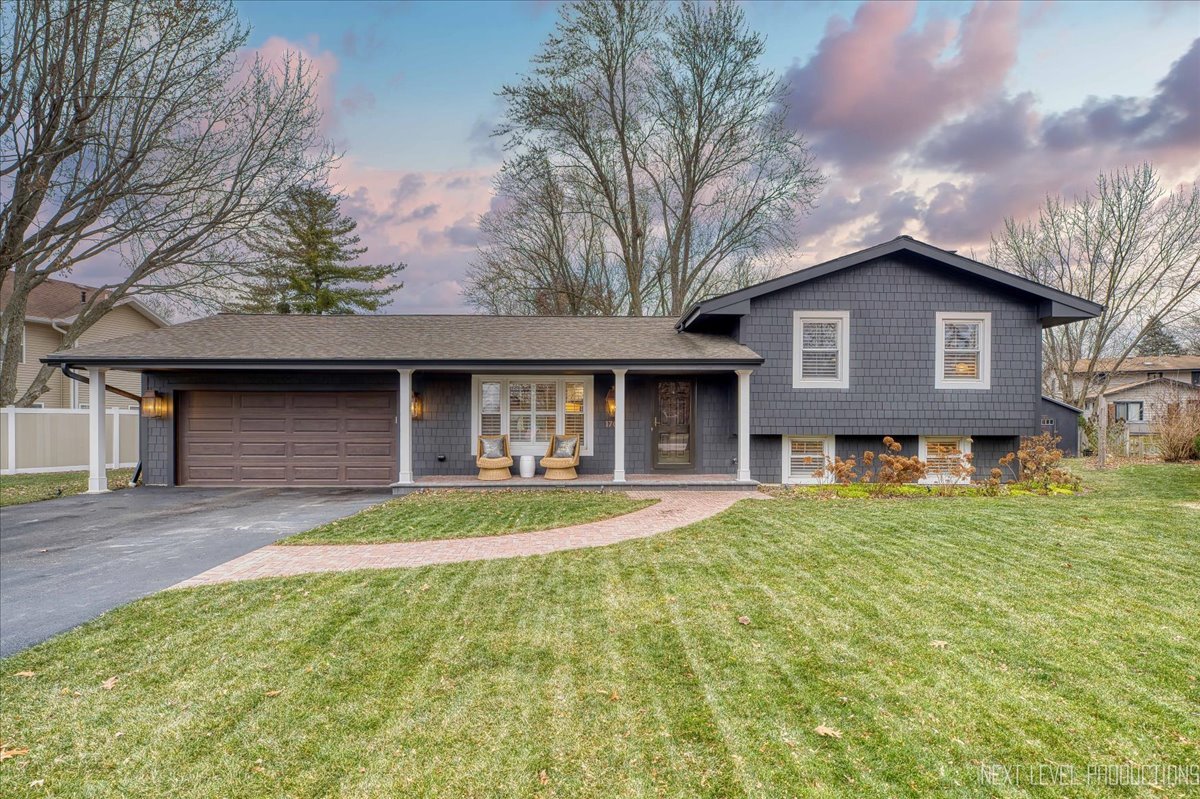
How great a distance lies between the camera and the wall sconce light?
37.1 feet

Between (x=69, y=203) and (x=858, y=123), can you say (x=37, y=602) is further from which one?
(x=858, y=123)

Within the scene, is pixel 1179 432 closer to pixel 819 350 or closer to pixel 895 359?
pixel 895 359

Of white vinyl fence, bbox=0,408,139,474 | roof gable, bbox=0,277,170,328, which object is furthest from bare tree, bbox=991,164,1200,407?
roof gable, bbox=0,277,170,328

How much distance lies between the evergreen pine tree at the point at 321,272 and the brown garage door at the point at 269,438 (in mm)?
13443

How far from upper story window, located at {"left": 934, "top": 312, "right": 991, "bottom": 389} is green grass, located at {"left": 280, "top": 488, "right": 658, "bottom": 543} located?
6809 mm

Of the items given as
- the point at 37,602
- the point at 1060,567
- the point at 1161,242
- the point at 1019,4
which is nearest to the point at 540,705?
the point at 37,602

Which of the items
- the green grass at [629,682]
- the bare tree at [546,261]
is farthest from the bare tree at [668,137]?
the green grass at [629,682]

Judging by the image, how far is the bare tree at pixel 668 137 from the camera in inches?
703

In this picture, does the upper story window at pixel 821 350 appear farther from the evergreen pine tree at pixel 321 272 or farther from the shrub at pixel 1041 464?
the evergreen pine tree at pixel 321 272

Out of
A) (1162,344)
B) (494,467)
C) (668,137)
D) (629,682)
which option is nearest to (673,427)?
(494,467)

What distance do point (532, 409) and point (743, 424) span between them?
442 centimetres

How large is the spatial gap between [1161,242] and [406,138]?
26.3 meters

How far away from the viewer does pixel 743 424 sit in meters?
10.6

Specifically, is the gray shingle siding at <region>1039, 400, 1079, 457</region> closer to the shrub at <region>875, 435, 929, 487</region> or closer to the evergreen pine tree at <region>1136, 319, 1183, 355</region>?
the shrub at <region>875, 435, 929, 487</region>
